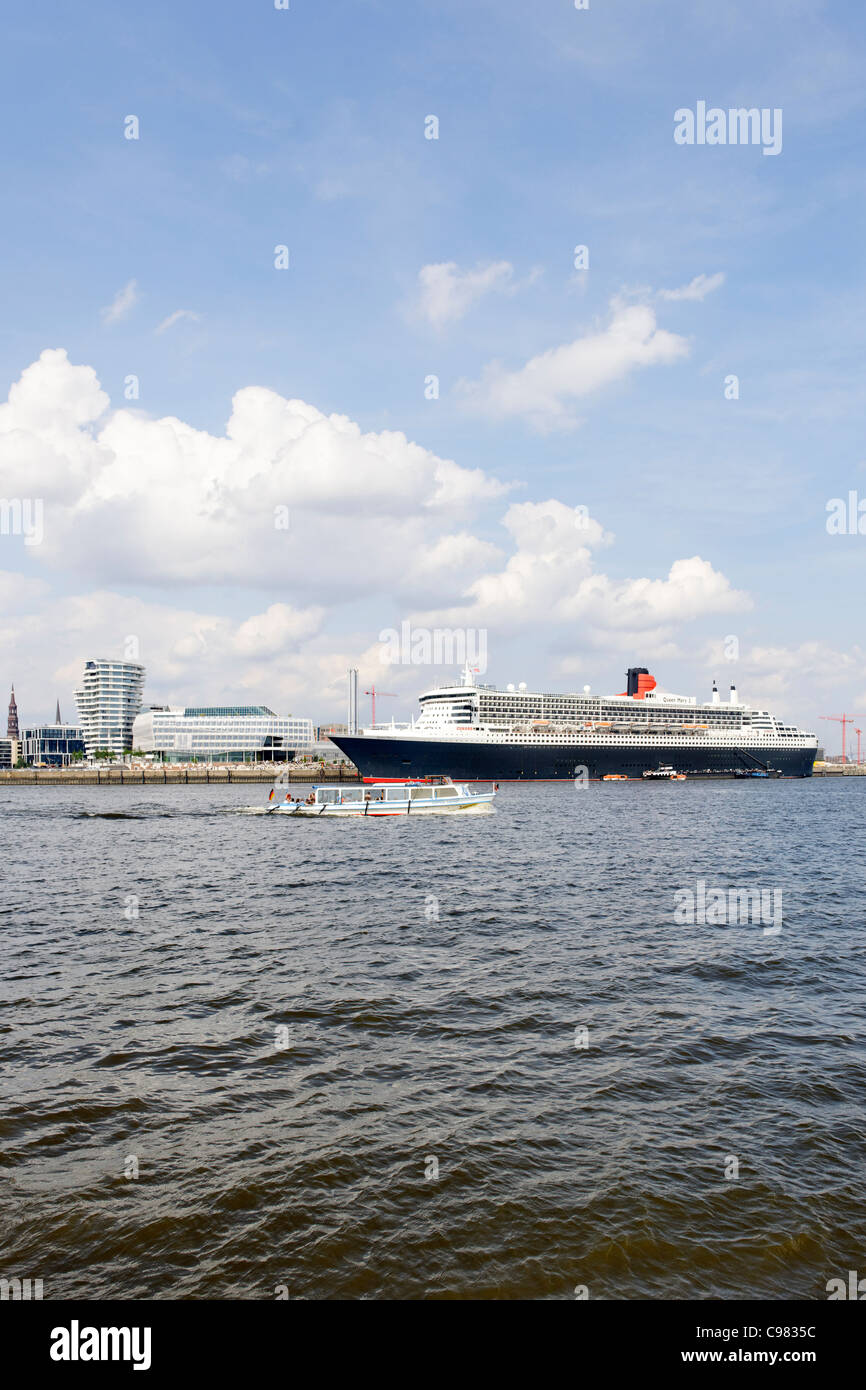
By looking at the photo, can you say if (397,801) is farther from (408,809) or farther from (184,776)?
(184,776)

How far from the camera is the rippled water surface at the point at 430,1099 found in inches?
297

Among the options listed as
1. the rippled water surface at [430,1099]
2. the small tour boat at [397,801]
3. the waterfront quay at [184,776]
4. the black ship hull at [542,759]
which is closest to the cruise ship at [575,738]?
the black ship hull at [542,759]

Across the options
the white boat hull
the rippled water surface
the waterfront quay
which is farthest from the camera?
the waterfront quay

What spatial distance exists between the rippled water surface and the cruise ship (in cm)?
7823

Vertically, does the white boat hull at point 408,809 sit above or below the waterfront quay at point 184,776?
above

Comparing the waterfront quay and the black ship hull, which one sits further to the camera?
the waterfront quay

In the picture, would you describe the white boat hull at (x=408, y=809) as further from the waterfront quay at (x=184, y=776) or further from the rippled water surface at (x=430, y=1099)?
the waterfront quay at (x=184, y=776)

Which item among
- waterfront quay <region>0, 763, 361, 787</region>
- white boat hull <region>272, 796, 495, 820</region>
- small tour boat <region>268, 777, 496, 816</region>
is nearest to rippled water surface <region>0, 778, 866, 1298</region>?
white boat hull <region>272, 796, 495, 820</region>

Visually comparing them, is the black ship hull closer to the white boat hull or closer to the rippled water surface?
the white boat hull

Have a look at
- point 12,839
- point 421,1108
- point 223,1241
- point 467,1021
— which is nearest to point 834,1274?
point 421,1108

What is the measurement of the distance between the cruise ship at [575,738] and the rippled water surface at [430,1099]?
78.2 m

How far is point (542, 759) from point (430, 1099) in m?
105

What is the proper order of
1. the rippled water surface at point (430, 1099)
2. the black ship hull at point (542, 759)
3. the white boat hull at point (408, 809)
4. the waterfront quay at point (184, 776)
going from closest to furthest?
the rippled water surface at point (430, 1099) → the white boat hull at point (408, 809) → the black ship hull at point (542, 759) → the waterfront quay at point (184, 776)

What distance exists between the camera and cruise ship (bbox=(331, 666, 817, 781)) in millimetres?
103750
